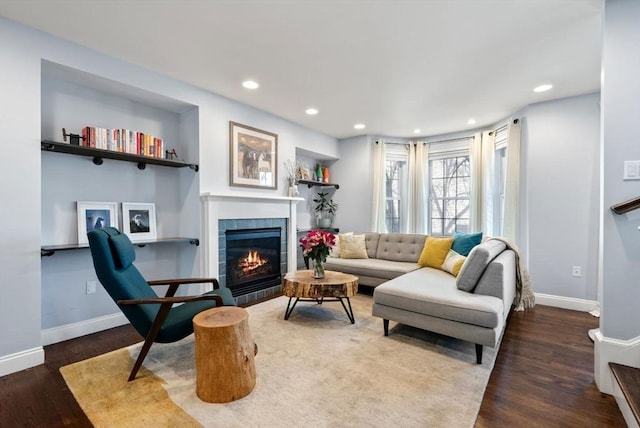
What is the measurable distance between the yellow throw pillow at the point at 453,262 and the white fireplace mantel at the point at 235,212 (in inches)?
84.7

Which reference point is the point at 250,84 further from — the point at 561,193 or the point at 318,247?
the point at 561,193

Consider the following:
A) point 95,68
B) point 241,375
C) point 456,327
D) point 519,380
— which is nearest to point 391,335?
point 456,327

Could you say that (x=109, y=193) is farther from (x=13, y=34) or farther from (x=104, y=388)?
(x=104, y=388)

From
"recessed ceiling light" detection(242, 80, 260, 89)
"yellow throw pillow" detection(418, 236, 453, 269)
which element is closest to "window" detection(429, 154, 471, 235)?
"yellow throw pillow" detection(418, 236, 453, 269)

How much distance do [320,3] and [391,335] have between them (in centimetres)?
275

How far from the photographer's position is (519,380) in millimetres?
2031

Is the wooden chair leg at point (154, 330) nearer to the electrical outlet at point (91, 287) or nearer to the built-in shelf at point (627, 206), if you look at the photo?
the electrical outlet at point (91, 287)

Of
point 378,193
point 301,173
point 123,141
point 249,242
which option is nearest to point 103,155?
point 123,141

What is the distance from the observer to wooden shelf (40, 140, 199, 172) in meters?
2.40

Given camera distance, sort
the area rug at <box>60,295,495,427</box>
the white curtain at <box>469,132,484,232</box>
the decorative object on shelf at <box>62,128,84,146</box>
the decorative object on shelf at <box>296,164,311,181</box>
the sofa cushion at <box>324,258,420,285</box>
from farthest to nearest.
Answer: the decorative object on shelf at <box>296,164,311,181</box> < the white curtain at <box>469,132,484,232</box> < the sofa cushion at <box>324,258,420,285</box> < the decorative object on shelf at <box>62,128,84,146</box> < the area rug at <box>60,295,495,427</box>

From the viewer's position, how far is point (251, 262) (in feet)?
13.1

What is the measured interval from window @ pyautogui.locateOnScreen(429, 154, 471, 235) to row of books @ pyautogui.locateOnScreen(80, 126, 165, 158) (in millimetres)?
4465

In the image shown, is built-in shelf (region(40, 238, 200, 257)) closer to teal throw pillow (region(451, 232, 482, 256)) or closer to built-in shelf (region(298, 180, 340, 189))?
built-in shelf (region(298, 180, 340, 189))

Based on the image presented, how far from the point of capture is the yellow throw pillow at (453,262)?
3.26 meters
